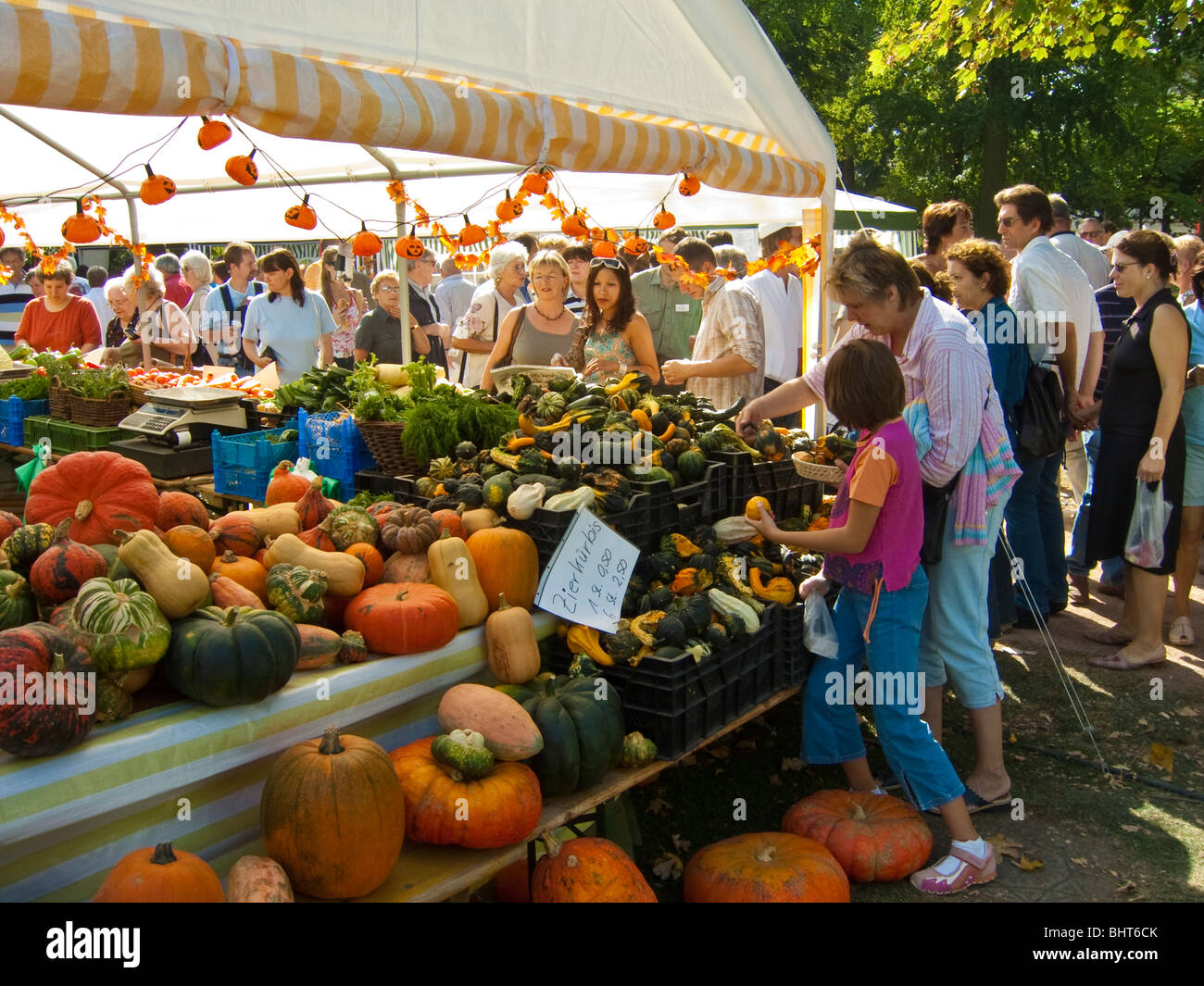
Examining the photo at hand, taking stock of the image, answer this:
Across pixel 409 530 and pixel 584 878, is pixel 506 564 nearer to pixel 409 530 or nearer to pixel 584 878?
pixel 409 530

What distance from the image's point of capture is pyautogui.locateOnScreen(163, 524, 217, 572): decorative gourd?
117 inches

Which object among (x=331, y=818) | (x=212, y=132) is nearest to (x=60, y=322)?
(x=212, y=132)

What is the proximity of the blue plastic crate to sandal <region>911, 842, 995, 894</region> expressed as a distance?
611 centimetres

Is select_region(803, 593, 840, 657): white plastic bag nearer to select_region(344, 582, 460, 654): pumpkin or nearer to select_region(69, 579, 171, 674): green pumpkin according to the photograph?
select_region(344, 582, 460, 654): pumpkin

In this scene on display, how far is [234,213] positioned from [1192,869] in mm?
11117

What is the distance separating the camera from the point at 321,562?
10.4ft

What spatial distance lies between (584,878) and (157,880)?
3.86 feet

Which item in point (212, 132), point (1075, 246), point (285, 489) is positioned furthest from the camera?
point (1075, 246)

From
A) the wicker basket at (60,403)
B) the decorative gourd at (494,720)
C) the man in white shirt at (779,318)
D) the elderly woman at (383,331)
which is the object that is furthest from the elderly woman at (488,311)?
the decorative gourd at (494,720)

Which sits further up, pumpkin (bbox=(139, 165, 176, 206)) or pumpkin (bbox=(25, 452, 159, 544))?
pumpkin (bbox=(139, 165, 176, 206))

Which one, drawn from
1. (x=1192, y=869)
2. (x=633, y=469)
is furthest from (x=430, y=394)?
(x=1192, y=869)

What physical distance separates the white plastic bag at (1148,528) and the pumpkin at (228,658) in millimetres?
4544

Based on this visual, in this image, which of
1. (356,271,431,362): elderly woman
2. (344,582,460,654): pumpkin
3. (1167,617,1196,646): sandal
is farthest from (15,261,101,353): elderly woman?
(1167,617,1196,646): sandal
